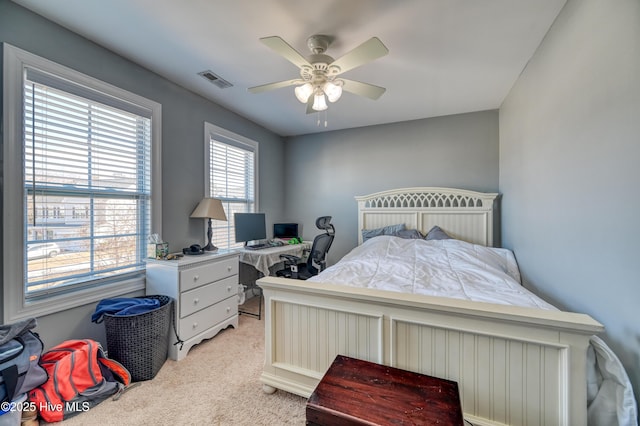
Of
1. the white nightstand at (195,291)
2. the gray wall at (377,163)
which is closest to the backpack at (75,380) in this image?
the white nightstand at (195,291)

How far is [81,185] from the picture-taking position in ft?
6.26

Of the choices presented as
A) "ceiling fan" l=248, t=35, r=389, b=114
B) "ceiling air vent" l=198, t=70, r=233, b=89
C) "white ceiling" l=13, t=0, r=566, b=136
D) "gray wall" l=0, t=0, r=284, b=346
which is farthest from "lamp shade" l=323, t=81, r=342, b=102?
"gray wall" l=0, t=0, r=284, b=346

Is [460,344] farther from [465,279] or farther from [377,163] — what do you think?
[377,163]

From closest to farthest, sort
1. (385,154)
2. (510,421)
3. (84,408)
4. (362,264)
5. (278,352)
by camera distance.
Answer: (510,421), (84,408), (278,352), (362,264), (385,154)

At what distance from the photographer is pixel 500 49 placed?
202 cm

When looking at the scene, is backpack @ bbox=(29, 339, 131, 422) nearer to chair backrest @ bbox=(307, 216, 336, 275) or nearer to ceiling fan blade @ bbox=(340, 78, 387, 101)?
chair backrest @ bbox=(307, 216, 336, 275)

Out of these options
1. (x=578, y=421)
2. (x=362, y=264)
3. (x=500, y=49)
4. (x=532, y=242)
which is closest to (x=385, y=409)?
(x=578, y=421)

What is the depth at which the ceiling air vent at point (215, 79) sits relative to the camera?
2381 millimetres

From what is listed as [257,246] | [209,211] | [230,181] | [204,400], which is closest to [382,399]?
[204,400]

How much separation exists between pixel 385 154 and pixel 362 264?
2073 mm

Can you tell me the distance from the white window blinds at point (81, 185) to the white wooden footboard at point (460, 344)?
1.56 meters

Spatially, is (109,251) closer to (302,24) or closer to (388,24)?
(302,24)

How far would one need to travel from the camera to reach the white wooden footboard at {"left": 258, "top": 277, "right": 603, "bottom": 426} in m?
1.03

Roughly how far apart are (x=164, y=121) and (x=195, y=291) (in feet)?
5.60
